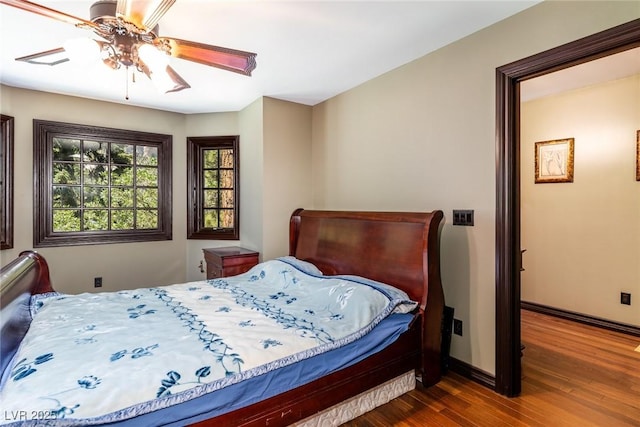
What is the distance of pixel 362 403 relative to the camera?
1.90 metres

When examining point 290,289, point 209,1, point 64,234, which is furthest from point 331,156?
point 64,234

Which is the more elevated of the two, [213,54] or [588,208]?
[213,54]

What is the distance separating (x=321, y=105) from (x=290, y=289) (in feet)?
7.13

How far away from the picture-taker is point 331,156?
141 inches

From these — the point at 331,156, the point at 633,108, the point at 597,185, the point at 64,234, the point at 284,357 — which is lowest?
the point at 284,357

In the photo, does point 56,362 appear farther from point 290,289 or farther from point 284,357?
point 290,289

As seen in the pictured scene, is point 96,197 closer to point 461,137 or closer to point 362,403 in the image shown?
point 362,403

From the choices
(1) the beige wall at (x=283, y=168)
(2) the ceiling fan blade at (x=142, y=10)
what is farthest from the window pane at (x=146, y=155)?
(2) the ceiling fan blade at (x=142, y=10)

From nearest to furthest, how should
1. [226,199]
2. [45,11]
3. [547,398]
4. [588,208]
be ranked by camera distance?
[45,11]
[547,398]
[588,208]
[226,199]

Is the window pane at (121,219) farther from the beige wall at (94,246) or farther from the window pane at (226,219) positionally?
the window pane at (226,219)

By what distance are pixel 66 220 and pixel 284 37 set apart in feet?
10.2

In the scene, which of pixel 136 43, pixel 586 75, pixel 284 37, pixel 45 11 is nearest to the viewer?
pixel 45 11

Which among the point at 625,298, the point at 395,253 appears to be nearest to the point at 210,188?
the point at 395,253

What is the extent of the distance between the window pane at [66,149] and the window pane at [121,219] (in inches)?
27.4
